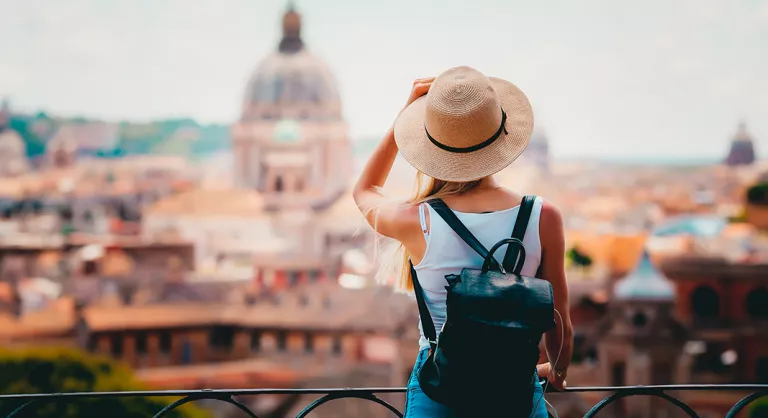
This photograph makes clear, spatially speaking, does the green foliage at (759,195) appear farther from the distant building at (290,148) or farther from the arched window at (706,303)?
the distant building at (290,148)

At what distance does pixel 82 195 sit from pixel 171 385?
32.9 meters

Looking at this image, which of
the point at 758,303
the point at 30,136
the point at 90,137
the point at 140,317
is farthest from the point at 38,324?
the point at 90,137

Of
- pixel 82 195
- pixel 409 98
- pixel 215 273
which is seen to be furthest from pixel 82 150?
pixel 409 98

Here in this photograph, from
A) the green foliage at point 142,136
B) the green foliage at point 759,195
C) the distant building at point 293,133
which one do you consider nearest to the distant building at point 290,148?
the distant building at point 293,133

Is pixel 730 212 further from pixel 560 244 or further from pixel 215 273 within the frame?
pixel 560 244

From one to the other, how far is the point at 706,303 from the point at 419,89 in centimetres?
2029

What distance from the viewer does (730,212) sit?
45281mm

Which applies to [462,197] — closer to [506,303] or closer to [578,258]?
[506,303]

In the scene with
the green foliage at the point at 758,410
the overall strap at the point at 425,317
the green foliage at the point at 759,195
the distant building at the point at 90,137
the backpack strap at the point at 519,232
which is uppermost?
the backpack strap at the point at 519,232

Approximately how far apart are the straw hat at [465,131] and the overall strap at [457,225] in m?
0.04

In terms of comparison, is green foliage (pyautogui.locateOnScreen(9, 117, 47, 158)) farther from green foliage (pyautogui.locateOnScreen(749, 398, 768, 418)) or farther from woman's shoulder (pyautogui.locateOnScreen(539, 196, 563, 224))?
woman's shoulder (pyautogui.locateOnScreen(539, 196, 563, 224))

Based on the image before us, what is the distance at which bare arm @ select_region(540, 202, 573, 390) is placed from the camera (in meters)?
1.61

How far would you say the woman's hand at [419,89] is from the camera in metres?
1.81

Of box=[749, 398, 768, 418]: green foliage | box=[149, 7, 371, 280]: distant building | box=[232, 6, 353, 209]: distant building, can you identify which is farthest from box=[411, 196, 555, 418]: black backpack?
box=[232, 6, 353, 209]: distant building
